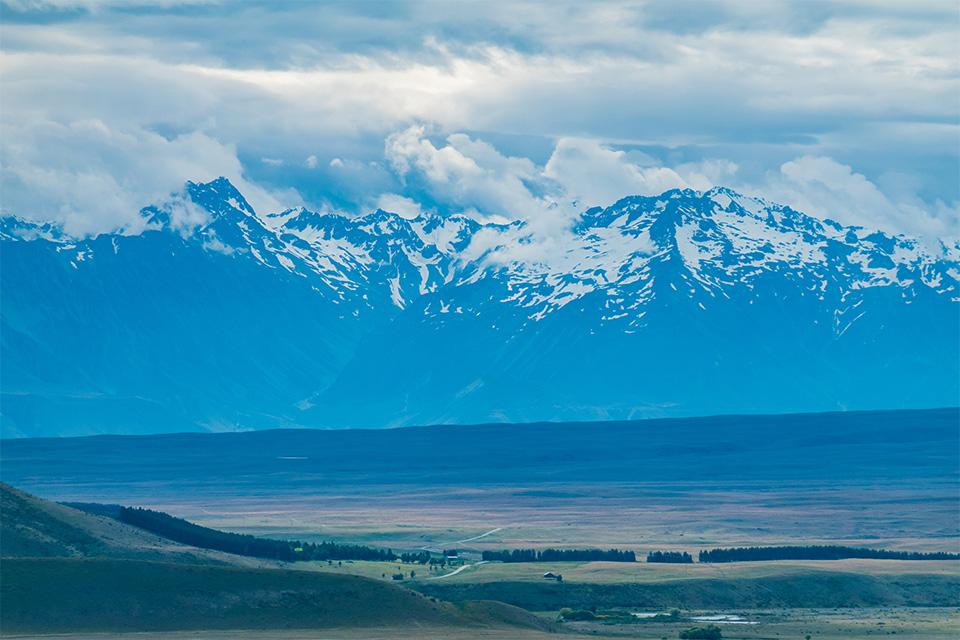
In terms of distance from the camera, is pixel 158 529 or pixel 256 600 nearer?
pixel 256 600

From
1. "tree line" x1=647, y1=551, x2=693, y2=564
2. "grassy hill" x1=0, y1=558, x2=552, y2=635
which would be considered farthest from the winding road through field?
"grassy hill" x1=0, y1=558, x2=552, y2=635

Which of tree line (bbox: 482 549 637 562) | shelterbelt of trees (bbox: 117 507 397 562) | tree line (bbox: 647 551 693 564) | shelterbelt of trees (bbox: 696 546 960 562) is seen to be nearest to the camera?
shelterbelt of trees (bbox: 117 507 397 562)

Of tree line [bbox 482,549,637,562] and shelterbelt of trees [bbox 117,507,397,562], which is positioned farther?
tree line [bbox 482,549,637,562]

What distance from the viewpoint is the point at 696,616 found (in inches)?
5512

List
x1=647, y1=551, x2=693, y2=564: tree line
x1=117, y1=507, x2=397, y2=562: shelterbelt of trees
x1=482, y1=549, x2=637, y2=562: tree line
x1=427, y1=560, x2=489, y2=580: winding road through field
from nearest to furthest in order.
→ 1. x1=117, y1=507, x2=397, y2=562: shelterbelt of trees
2. x1=427, y1=560, x2=489, y2=580: winding road through field
3. x1=482, y1=549, x2=637, y2=562: tree line
4. x1=647, y1=551, x2=693, y2=564: tree line

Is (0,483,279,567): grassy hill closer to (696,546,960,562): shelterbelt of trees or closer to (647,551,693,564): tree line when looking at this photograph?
(647,551,693,564): tree line

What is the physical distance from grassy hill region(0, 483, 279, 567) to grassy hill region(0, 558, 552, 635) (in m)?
8.78

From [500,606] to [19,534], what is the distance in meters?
40.1

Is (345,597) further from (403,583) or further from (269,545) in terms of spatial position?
(269,545)

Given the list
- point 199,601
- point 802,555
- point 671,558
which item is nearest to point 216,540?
point 199,601

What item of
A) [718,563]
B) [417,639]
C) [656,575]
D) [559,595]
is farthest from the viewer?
[718,563]

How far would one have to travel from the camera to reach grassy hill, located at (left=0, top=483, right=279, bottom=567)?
134m

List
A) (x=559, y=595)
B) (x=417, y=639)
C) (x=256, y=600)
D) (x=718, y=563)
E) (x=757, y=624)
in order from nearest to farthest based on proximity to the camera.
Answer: (x=417, y=639)
(x=256, y=600)
(x=757, y=624)
(x=559, y=595)
(x=718, y=563)

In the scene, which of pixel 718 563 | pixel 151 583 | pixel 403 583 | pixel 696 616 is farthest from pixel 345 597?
pixel 718 563
